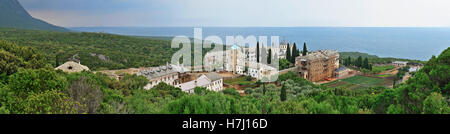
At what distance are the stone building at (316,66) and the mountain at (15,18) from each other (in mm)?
103175

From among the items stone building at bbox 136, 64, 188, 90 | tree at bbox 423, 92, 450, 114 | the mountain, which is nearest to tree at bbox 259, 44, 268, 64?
stone building at bbox 136, 64, 188, 90

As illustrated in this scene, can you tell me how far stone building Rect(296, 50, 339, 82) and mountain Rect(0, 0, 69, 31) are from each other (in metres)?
103

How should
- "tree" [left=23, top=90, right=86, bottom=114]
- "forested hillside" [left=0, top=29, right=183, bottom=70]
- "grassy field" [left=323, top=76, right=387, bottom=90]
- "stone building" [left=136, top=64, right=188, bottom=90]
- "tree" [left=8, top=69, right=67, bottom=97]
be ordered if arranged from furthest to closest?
"forested hillside" [left=0, top=29, right=183, bottom=70], "grassy field" [left=323, top=76, right=387, bottom=90], "stone building" [left=136, top=64, right=188, bottom=90], "tree" [left=8, top=69, right=67, bottom=97], "tree" [left=23, top=90, right=86, bottom=114]

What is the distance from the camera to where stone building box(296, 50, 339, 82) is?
129 ft

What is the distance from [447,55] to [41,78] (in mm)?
15923

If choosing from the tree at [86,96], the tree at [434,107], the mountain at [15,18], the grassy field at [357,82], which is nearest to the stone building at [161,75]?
the tree at [86,96]

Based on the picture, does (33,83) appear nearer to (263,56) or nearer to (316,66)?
(316,66)

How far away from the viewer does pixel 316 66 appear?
4006 cm

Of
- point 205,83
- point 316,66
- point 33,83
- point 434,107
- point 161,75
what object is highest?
point 33,83

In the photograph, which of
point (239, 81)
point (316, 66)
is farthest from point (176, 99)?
point (316, 66)

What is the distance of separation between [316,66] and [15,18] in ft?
381

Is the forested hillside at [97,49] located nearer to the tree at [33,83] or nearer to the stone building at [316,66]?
the stone building at [316,66]

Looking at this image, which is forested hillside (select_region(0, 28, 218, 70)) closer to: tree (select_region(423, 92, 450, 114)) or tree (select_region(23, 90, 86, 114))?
tree (select_region(23, 90, 86, 114))
